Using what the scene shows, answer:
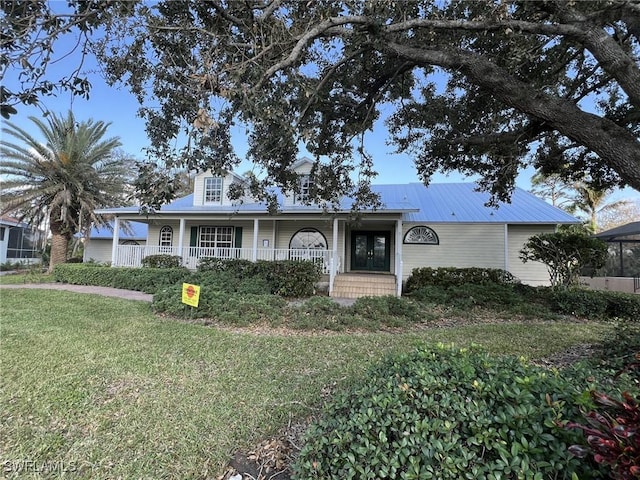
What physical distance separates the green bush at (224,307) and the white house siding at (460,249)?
8.67 metres

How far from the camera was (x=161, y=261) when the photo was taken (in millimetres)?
13883

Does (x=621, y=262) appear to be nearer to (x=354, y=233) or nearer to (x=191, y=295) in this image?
(x=354, y=233)

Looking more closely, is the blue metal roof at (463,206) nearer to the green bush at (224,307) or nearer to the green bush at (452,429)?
the green bush at (224,307)

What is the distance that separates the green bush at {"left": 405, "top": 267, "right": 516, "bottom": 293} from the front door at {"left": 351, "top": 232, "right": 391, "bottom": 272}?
286cm

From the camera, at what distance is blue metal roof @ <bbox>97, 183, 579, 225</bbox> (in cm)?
1350

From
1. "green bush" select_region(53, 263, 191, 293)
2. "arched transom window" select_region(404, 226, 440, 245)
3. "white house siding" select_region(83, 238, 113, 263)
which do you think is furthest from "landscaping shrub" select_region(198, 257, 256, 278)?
"white house siding" select_region(83, 238, 113, 263)

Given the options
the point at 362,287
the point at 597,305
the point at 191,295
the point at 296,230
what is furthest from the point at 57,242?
the point at 597,305

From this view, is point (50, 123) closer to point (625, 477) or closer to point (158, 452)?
point (158, 452)

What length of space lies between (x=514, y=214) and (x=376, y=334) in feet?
37.6

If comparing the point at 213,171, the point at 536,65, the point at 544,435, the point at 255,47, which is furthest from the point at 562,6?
the point at 544,435

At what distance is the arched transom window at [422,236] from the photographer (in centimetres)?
1495

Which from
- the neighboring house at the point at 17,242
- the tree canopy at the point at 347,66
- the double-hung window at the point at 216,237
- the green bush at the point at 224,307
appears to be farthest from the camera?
the neighboring house at the point at 17,242

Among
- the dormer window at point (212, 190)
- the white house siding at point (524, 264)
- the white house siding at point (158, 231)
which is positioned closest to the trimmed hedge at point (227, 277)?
the white house siding at point (158, 231)

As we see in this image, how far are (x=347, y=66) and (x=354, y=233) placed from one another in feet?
31.7
